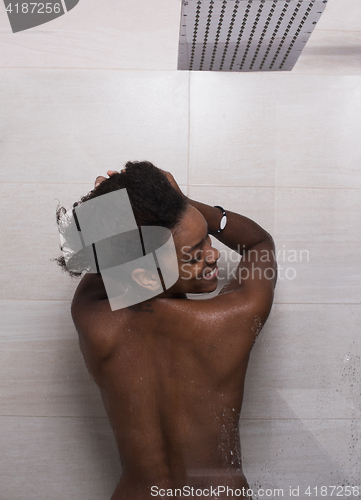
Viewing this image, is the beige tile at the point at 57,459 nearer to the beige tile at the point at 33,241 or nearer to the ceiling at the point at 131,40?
the beige tile at the point at 33,241

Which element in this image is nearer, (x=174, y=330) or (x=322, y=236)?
(x=174, y=330)

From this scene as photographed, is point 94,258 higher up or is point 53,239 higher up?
point 94,258

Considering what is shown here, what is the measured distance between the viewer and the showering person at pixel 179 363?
0.63 metres

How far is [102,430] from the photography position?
979 mm

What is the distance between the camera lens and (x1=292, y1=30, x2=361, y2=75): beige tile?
1031 mm

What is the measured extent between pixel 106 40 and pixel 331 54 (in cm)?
62

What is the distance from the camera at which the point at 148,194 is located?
555mm

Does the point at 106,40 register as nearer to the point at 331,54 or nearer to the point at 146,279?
the point at 331,54

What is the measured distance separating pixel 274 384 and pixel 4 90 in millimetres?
1064

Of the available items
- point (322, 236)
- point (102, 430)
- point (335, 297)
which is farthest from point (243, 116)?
point (102, 430)

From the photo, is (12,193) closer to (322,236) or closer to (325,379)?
(322,236)

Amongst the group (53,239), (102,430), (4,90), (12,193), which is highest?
(4,90)

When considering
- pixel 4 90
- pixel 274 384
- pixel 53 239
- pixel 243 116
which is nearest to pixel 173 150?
pixel 243 116

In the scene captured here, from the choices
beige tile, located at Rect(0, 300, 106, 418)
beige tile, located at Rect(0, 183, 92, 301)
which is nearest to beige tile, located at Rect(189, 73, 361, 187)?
beige tile, located at Rect(0, 183, 92, 301)
